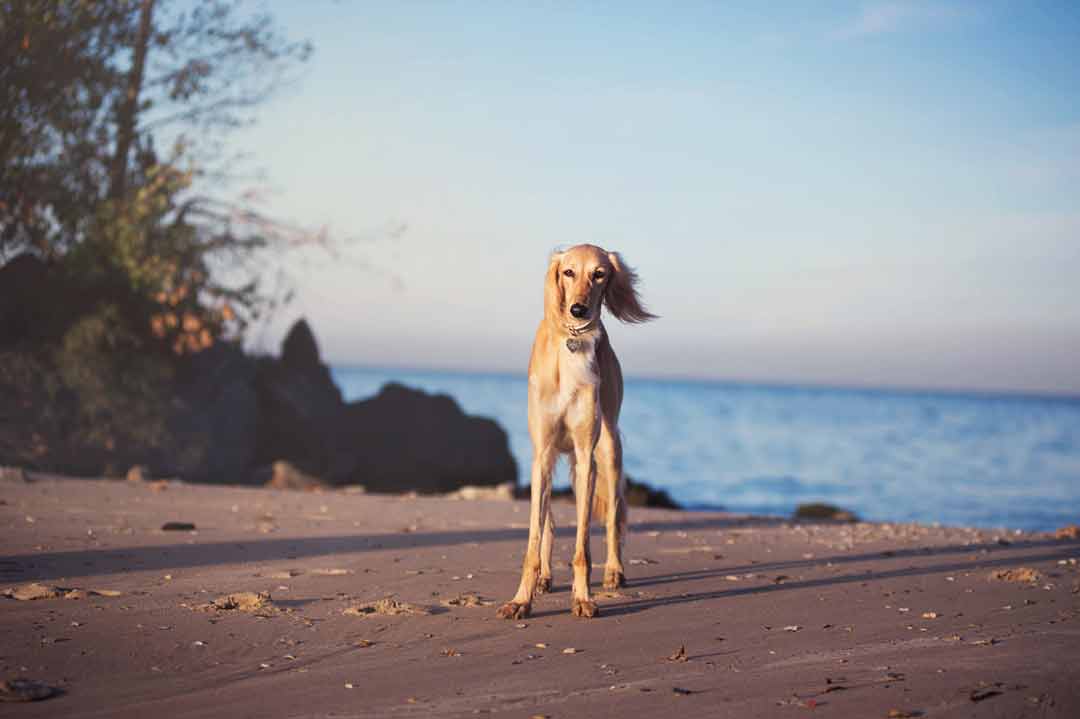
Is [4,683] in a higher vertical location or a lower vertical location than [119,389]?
lower

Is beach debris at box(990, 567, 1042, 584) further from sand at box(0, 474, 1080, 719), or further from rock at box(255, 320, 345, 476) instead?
rock at box(255, 320, 345, 476)

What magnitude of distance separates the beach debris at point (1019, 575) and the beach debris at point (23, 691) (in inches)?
254

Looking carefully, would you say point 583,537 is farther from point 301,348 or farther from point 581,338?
point 301,348

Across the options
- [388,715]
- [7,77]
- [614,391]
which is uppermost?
[7,77]

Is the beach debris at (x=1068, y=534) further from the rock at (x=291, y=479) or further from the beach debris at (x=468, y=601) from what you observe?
the rock at (x=291, y=479)

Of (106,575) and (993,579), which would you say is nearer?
(106,575)

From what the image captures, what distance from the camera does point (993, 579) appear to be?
763cm

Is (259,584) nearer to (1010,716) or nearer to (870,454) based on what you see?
(1010,716)

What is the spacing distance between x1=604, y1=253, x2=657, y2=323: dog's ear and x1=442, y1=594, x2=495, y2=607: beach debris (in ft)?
6.82

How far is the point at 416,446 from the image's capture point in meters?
22.2

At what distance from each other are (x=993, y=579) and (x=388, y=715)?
534 centimetres

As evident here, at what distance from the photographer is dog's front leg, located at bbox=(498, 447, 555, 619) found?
6027 mm

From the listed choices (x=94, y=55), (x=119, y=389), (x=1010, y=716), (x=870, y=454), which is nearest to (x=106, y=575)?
(x=1010, y=716)

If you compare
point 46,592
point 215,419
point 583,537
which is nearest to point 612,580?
point 583,537
